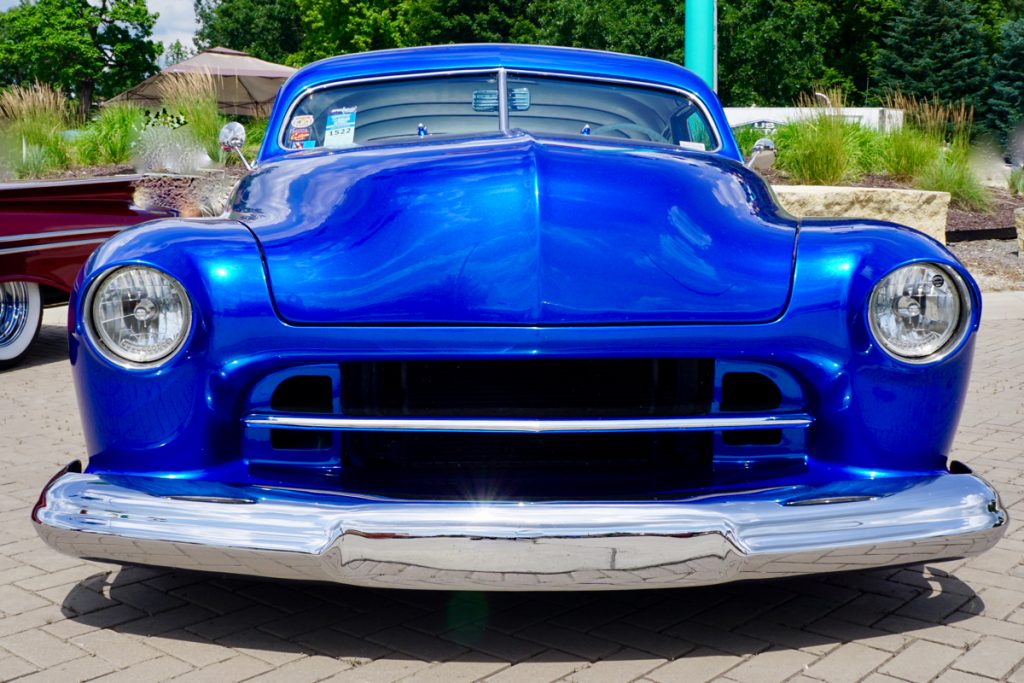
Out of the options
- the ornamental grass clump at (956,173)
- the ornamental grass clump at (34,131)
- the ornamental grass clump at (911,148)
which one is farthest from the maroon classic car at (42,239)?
the ornamental grass clump at (956,173)

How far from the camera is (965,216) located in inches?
479

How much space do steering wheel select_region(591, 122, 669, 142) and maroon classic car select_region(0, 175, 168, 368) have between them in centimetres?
392

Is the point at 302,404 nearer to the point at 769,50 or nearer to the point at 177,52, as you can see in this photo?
the point at 769,50

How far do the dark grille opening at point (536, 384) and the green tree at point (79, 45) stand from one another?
4745 cm

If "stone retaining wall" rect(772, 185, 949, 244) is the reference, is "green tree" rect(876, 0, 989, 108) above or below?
above

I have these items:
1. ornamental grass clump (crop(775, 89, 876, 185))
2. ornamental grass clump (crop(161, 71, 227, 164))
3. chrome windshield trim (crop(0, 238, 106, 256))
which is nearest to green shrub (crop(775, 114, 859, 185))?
ornamental grass clump (crop(775, 89, 876, 185))

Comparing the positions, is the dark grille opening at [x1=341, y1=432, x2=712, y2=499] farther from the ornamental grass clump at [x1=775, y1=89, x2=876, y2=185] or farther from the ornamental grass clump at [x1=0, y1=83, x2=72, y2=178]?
the ornamental grass clump at [x1=0, y1=83, x2=72, y2=178]

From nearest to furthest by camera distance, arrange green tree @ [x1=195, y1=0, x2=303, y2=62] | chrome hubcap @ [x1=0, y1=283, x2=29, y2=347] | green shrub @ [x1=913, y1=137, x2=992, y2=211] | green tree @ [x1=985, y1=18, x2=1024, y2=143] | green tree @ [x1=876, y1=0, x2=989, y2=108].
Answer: chrome hubcap @ [x1=0, y1=283, x2=29, y2=347] → green shrub @ [x1=913, y1=137, x2=992, y2=211] → green tree @ [x1=985, y1=18, x2=1024, y2=143] → green tree @ [x1=876, y1=0, x2=989, y2=108] → green tree @ [x1=195, y1=0, x2=303, y2=62]

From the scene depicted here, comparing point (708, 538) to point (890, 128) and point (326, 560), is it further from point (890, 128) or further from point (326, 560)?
point (890, 128)

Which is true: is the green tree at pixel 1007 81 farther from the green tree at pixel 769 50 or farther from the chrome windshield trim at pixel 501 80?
the chrome windshield trim at pixel 501 80

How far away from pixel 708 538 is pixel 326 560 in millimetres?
779

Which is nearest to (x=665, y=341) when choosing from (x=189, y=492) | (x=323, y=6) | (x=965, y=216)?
(x=189, y=492)

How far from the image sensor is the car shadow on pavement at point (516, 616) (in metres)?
2.64

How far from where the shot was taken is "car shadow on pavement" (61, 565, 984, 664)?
8.66ft
